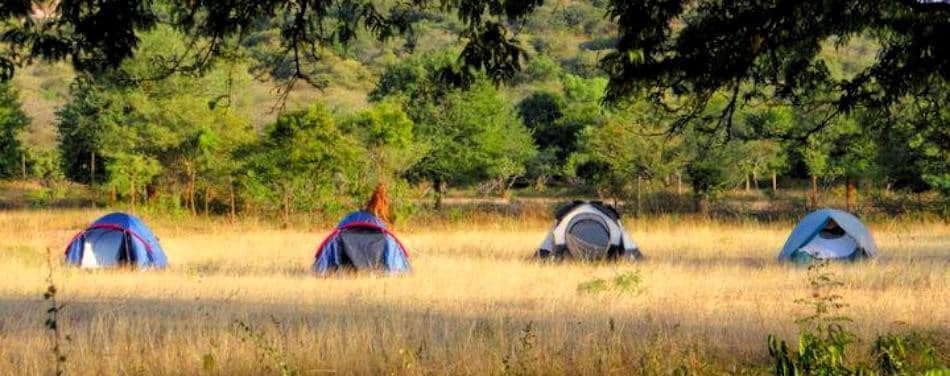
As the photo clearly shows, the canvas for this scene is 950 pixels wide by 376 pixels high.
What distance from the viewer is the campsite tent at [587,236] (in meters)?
22.0

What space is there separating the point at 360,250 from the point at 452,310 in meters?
6.84

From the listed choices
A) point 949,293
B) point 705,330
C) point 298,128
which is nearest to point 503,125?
point 298,128

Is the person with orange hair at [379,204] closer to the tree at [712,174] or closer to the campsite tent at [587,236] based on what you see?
the campsite tent at [587,236]

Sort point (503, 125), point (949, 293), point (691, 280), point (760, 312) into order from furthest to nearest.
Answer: point (503, 125), point (691, 280), point (949, 293), point (760, 312)

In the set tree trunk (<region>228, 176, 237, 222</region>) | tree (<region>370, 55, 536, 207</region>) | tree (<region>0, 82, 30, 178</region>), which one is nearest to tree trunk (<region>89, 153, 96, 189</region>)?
tree (<region>0, 82, 30, 178</region>)

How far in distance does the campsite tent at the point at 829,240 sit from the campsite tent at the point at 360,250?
7.84m

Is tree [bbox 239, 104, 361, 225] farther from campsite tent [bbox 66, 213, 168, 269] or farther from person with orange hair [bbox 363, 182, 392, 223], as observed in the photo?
campsite tent [bbox 66, 213, 168, 269]

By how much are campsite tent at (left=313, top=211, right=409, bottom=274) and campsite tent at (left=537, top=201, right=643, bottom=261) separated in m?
3.93

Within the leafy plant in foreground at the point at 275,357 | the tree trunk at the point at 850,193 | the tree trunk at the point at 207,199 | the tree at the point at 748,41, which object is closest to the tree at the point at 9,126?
the tree trunk at the point at 207,199

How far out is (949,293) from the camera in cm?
1395

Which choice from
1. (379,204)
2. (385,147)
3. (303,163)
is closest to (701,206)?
(385,147)

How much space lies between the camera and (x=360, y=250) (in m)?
19.5

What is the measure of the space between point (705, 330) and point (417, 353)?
3448 millimetres

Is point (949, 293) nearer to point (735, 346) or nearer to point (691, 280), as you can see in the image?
point (691, 280)
